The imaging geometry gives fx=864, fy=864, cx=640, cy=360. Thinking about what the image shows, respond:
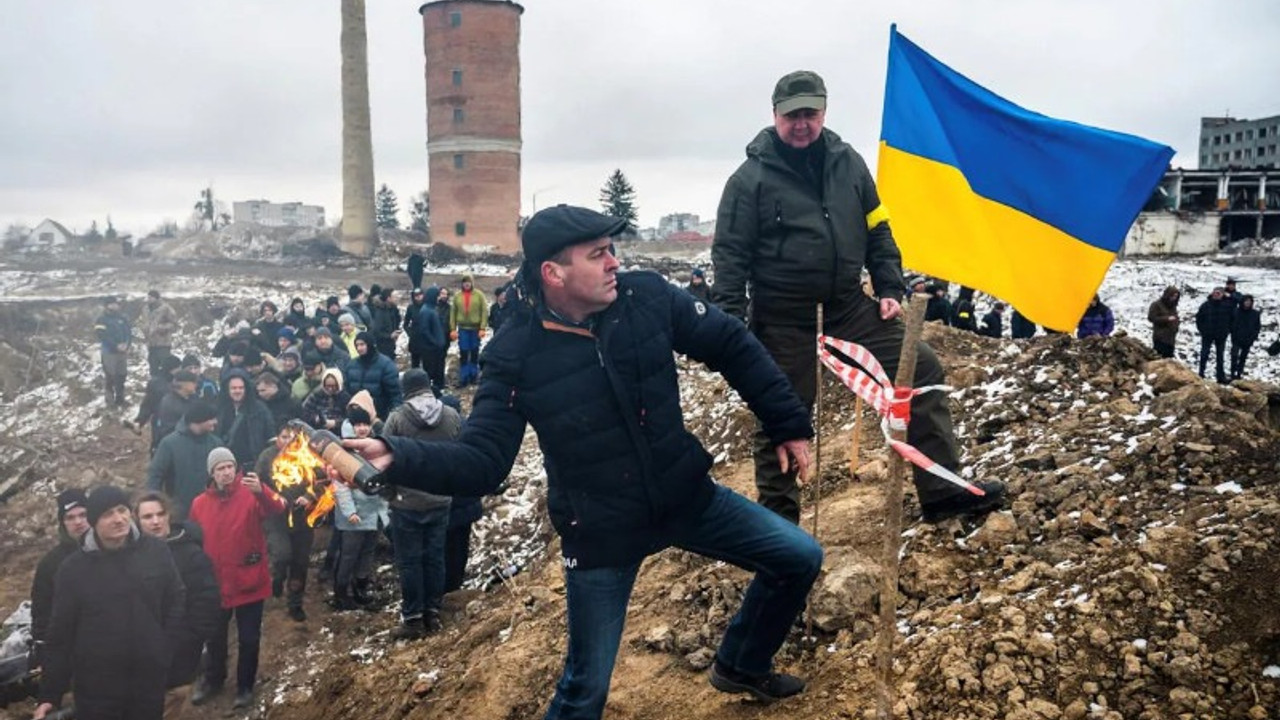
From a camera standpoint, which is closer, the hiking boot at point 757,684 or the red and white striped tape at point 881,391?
the red and white striped tape at point 881,391

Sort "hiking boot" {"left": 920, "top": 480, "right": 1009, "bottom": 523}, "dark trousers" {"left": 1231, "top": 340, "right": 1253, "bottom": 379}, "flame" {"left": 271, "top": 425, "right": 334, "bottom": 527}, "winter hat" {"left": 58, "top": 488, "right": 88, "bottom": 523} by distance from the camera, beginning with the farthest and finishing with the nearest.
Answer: "dark trousers" {"left": 1231, "top": 340, "right": 1253, "bottom": 379}
"winter hat" {"left": 58, "top": 488, "right": 88, "bottom": 523}
"hiking boot" {"left": 920, "top": 480, "right": 1009, "bottom": 523}
"flame" {"left": 271, "top": 425, "right": 334, "bottom": 527}

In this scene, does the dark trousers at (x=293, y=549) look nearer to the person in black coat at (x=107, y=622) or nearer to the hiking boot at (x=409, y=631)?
the hiking boot at (x=409, y=631)

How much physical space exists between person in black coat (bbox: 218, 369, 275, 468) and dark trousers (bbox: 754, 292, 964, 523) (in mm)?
6188

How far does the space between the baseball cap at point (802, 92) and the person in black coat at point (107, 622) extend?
4.34 metres

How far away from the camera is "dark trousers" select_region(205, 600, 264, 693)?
649 cm

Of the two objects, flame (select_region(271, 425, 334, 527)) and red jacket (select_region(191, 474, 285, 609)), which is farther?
red jacket (select_region(191, 474, 285, 609))

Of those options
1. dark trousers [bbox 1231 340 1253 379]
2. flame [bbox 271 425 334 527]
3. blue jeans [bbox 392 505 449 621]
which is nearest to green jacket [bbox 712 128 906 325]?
flame [bbox 271 425 334 527]

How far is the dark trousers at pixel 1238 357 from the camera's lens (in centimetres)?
1580

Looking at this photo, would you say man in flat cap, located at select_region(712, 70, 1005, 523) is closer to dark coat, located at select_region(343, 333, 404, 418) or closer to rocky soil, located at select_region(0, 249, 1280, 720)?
rocky soil, located at select_region(0, 249, 1280, 720)

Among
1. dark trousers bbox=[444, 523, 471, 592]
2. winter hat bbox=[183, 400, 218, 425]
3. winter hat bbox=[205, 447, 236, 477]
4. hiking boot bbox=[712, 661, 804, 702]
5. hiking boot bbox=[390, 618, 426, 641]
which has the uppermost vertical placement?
winter hat bbox=[183, 400, 218, 425]

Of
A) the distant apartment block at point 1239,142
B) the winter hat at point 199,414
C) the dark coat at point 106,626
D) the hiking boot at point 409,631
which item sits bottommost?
the hiking boot at point 409,631

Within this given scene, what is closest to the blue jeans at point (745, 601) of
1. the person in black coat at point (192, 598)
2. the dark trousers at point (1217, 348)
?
the person in black coat at point (192, 598)

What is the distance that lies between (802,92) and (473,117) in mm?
40797

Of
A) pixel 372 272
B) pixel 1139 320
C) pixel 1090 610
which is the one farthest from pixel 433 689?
pixel 372 272
